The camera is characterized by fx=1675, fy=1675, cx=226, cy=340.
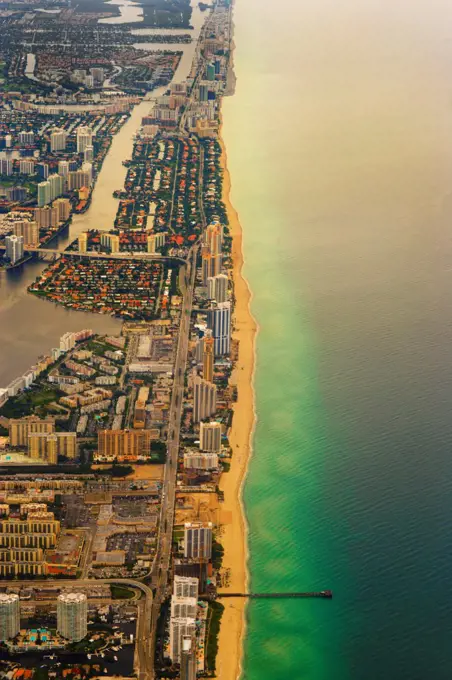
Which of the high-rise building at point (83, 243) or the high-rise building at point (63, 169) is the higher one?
the high-rise building at point (63, 169)

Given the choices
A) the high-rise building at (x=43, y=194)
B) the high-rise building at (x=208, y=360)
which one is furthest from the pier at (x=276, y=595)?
the high-rise building at (x=43, y=194)

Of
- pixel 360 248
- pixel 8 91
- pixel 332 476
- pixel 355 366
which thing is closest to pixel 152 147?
pixel 8 91

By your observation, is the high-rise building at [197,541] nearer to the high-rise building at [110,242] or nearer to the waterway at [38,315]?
the waterway at [38,315]

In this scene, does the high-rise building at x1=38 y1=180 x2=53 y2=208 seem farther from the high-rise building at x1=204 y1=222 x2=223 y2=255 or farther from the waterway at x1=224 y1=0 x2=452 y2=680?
the high-rise building at x1=204 y1=222 x2=223 y2=255

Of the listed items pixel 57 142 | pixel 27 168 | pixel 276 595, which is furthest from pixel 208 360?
pixel 57 142

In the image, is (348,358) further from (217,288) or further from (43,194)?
(43,194)

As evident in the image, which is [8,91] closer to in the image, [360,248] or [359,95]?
[359,95]
